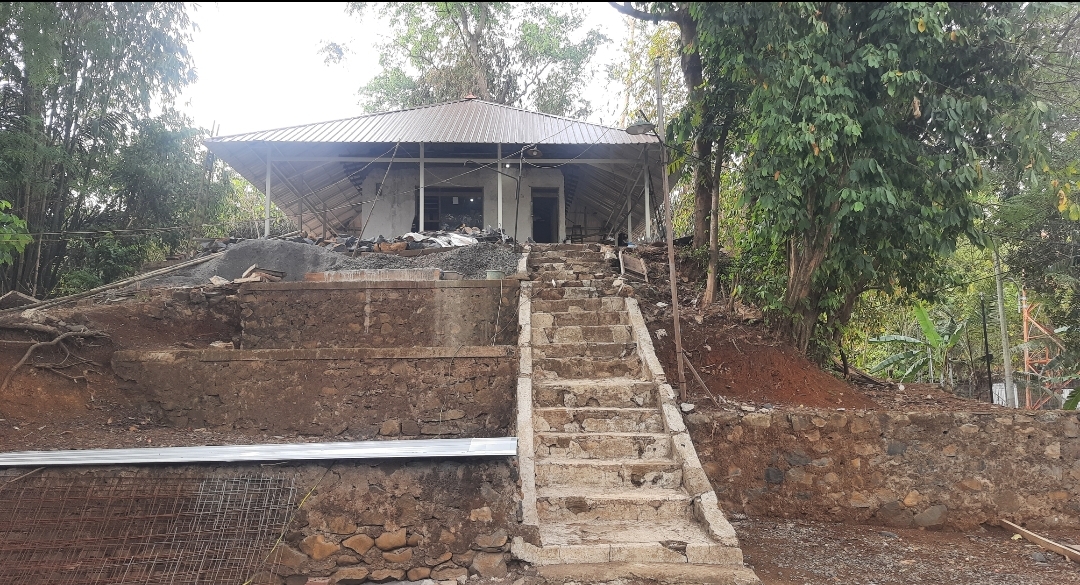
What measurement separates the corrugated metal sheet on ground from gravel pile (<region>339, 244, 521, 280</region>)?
4191 millimetres

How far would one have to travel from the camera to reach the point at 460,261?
8984 millimetres

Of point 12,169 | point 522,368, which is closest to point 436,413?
point 522,368

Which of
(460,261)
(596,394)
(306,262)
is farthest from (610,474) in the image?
(306,262)

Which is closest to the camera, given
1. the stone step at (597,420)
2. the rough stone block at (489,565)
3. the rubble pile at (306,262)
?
the rough stone block at (489,565)

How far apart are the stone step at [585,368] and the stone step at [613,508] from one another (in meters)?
1.70

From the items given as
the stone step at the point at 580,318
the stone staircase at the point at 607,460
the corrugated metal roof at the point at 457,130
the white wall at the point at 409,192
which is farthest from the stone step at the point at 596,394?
the white wall at the point at 409,192

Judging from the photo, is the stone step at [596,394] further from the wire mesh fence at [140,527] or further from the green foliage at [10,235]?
the green foliage at [10,235]

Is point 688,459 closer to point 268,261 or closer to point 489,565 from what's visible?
point 489,565

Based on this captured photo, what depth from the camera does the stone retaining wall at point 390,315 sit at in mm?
7492

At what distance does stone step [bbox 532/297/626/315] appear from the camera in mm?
7387

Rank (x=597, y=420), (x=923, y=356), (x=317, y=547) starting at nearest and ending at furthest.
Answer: (x=317, y=547) < (x=597, y=420) < (x=923, y=356)

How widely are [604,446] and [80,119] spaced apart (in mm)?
10251

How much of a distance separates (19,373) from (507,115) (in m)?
9.82

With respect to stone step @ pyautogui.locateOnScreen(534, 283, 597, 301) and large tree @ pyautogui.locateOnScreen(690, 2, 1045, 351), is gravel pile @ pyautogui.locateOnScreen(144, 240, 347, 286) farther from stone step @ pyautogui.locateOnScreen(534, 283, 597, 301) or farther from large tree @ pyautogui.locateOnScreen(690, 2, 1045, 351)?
large tree @ pyautogui.locateOnScreen(690, 2, 1045, 351)
